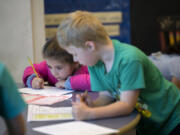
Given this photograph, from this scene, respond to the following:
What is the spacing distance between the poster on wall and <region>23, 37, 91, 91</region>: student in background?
115cm

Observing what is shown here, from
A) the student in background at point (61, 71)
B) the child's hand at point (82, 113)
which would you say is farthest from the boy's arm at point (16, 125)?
the student in background at point (61, 71)

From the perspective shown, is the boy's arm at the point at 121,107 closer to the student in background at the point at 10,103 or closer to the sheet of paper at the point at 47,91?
the student in background at the point at 10,103

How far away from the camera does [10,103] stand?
646 millimetres

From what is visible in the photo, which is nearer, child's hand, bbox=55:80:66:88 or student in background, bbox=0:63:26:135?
student in background, bbox=0:63:26:135

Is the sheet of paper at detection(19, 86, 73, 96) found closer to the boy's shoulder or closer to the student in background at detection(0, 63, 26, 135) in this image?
the boy's shoulder

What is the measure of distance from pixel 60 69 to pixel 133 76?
0.73 meters

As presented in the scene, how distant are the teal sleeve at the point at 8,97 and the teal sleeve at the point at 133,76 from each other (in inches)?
19.4

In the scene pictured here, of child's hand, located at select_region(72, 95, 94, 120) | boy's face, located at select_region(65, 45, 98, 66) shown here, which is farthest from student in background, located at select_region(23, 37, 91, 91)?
child's hand, located at select_region(72, 95, 94, 120)

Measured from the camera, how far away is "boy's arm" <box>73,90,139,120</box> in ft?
3.17

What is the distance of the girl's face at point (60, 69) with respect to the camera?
164 cm

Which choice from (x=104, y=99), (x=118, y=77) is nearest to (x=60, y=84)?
(x=104, y=99)

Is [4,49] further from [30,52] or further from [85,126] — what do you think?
[85,126]

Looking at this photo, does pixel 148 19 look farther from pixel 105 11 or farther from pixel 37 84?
A: pixel 37 84

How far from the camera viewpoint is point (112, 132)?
Answer: 0.83 meters
